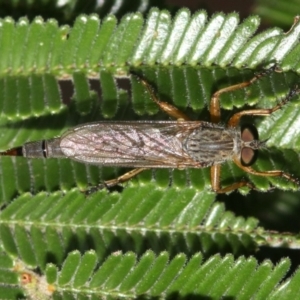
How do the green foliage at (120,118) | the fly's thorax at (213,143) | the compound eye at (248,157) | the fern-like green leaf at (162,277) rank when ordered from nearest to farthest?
1. the fern-like green leaf at (162,277)
2. the green foliage at (120,118)
3. the compound eye at (248,157)
4. the fly's thorax at (213,143)

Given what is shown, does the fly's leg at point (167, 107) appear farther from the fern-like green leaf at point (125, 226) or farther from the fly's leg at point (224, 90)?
the fern-like green leaf at point (125, 226)

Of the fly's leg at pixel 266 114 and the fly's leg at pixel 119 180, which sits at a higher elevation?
the fly's leg at pixel 266 114

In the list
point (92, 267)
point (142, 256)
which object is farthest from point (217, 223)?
point (92, 267)

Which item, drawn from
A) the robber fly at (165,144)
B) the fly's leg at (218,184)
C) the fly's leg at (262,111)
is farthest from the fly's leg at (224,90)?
the fly's leg at (218,184)

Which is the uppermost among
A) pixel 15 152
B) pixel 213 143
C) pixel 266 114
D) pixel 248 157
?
pixel 266 114

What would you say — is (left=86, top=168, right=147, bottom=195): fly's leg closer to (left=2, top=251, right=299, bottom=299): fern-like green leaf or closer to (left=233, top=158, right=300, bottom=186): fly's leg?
(left=2, top=251, right=299, bottom=299): fern-like green leaf

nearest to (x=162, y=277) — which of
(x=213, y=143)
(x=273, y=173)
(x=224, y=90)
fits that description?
(x=273, y=173)

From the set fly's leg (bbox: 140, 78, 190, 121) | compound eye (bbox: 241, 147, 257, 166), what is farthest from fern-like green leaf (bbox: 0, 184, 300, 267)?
fly's leg (bbox: 140, 78, 190, 121)

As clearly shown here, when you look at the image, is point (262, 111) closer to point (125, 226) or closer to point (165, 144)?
point (165, 144)
